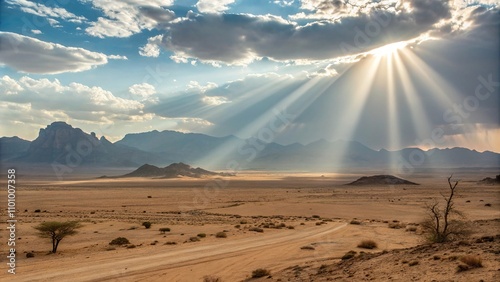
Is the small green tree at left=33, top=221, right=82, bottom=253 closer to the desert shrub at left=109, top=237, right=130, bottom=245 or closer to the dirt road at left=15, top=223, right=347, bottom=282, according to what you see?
the desert shrub at left=109, top=237, right=130, bottom=245

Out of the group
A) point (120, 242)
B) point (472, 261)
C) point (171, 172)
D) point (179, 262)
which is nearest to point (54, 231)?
point (120, 242)

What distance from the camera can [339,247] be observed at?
23.2 meters

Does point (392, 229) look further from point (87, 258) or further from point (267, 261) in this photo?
point (87, 258)

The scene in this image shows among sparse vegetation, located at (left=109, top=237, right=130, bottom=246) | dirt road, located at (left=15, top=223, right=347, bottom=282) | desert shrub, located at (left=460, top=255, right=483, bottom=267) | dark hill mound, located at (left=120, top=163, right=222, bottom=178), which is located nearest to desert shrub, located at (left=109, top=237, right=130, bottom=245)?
sparse vegetation, located at (left=109, top=237, right=130, bottom=246)

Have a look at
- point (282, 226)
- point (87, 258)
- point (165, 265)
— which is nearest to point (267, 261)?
point (165, 265)

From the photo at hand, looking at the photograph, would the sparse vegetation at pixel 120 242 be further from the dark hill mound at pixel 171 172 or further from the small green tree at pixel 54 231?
the dark hill mound at pixel 171 172

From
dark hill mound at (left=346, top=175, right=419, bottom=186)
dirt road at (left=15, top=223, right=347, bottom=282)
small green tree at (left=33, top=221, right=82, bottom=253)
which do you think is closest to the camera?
dirt road at (left=15, top=223, right=347, bottom=282)

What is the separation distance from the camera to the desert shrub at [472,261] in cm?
1148

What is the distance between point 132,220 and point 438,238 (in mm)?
29467

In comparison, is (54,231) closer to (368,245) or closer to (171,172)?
(368,245)

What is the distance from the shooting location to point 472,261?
37.8 feet

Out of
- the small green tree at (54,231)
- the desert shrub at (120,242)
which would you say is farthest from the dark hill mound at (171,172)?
the small green tree at (54,231)

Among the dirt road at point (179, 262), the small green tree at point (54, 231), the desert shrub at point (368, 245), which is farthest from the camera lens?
the small green tree at point (54, 231)

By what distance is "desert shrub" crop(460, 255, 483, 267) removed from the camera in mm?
11477
